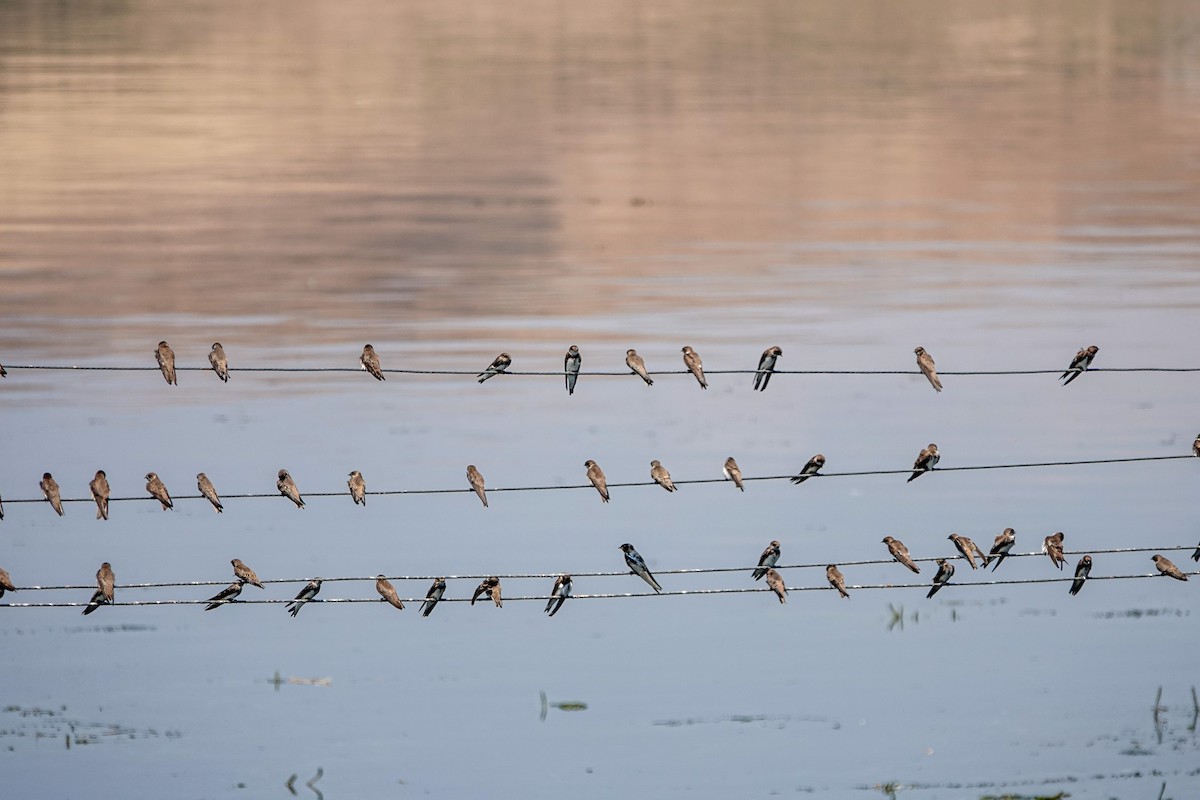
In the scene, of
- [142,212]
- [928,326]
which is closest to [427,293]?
[928,326]

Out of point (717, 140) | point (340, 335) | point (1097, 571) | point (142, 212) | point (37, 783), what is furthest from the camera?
point (717, 140)

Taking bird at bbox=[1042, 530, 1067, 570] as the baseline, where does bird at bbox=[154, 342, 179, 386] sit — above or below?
above

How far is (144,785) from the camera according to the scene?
17500 millimetres

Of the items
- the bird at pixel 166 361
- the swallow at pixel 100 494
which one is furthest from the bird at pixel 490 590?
the bird at pixel 166 361

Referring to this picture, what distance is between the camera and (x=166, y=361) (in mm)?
15938

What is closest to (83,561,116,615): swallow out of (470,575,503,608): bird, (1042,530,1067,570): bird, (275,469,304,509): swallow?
(275,469,304,509): swallow

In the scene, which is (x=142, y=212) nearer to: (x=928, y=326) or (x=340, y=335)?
(x=340, y=335)

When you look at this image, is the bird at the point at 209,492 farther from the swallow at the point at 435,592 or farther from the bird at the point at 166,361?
the swallow at the point at 435,592

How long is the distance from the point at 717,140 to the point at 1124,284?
26845 millimetres

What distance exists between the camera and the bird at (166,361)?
50.5 feet

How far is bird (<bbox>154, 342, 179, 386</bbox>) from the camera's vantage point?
50.5 ft

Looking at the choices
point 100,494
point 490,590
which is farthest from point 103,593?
point 490,590

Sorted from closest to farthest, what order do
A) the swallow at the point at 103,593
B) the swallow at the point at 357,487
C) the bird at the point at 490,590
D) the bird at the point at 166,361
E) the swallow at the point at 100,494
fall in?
the swallow at the point at 103,593, the bird at the point at 490,590, the swallow at the point at 100,494, the swallow at the point at 357,487, the bird at the point at 166,361

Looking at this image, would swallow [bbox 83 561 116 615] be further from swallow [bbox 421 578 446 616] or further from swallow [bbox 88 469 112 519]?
swallow [bbox 421 578 446 616]
